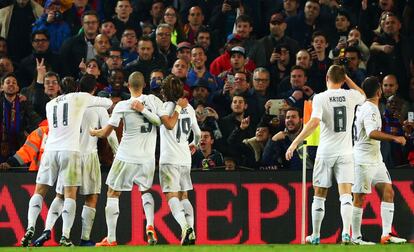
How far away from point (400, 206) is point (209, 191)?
2.62m

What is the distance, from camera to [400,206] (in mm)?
19547

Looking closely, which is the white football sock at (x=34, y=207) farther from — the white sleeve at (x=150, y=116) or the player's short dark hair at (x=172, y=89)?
the player's short dark hair at (x=172, y=89)

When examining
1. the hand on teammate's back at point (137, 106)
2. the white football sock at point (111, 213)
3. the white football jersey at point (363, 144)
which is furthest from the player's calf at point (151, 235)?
the white football jersey at point (363, 144)

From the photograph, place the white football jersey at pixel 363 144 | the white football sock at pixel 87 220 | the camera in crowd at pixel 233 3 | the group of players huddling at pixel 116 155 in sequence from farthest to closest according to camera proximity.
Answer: the camera in crowd at pixel 233 3 < the white football sock at pixel 87 220 < the white football jersey at pixel 363 144 < the group of players huddling at pixel 116 155

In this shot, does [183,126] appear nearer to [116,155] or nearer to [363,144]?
[116,155]

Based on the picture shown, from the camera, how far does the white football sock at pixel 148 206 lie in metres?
18.0

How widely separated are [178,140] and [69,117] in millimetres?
1407

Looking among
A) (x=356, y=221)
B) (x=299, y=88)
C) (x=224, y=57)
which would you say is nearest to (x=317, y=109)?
(x=356, y=221)

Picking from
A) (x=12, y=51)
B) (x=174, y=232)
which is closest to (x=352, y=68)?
(x=174, y=232)

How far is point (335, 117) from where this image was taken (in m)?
17.5

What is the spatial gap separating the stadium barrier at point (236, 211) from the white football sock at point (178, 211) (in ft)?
5.72

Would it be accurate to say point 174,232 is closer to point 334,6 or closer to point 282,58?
point 282,58

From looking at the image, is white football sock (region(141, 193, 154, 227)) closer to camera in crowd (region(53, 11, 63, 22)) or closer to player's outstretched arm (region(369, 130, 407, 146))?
player's outstretched arm (region(369, 130, 407, 146))

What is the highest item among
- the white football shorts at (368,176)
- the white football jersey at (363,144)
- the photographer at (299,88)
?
the photographer at (299,88)
